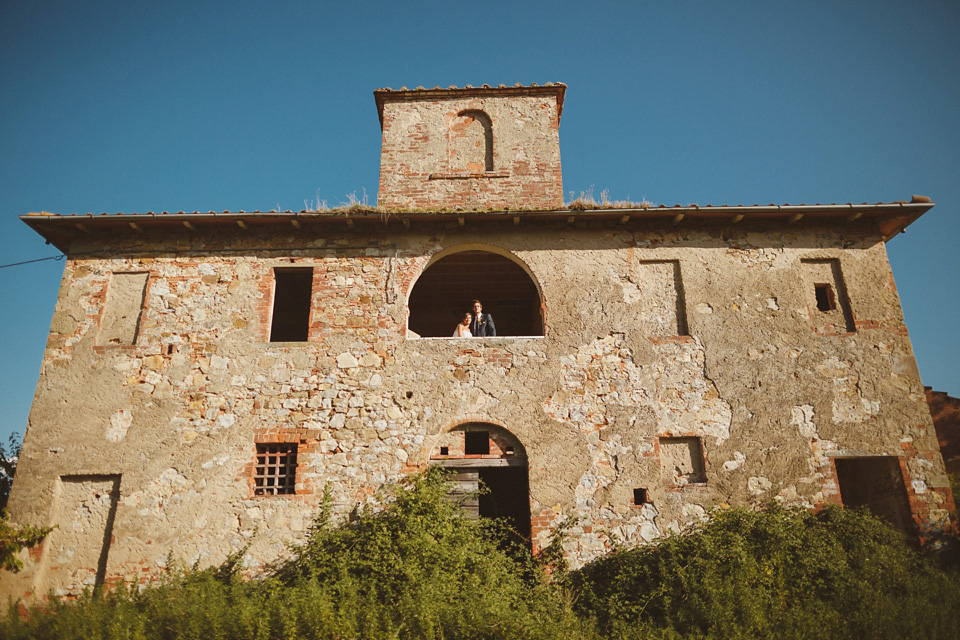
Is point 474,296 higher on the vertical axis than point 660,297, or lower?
higher

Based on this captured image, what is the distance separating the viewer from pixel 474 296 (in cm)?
1403

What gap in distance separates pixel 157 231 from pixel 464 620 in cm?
803

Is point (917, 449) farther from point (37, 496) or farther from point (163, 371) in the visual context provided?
point (37, 496)

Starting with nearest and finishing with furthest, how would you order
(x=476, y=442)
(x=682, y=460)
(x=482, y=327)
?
(x=682, y=460)
(x=476, y=442)
(x=482, y=327)

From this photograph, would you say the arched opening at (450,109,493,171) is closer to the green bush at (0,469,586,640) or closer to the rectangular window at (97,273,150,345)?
the rectangular window at (97,273,150,345)

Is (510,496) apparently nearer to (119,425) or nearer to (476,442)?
(476,442)

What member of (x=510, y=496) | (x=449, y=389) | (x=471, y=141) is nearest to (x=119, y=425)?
(x=449, y=389)

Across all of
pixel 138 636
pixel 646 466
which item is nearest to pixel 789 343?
pixel 646 466

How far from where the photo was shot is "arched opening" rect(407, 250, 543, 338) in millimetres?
12781

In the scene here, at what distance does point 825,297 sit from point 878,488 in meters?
3.10

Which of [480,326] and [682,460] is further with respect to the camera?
[480,326]

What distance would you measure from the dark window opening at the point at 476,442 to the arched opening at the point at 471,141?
18.9ft

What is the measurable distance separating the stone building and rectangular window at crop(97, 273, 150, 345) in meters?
0.04

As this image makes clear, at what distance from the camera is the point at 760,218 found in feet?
33.9
